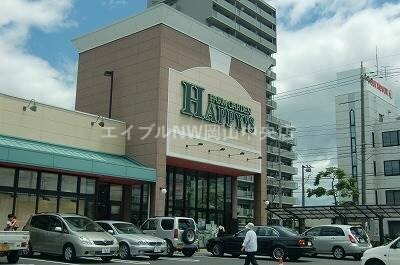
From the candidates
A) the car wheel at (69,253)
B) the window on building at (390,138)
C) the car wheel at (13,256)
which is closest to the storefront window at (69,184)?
the car wheel at (69,253)

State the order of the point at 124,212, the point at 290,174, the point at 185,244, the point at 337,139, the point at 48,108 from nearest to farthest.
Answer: the point at 185,244
the point at 48,108
the point at 124,212
the point at 337,139
the point at 290,174

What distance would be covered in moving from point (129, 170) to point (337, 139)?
161 ft

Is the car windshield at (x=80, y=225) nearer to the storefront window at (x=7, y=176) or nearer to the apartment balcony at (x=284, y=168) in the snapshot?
the storefront window at (x=7, y=176)


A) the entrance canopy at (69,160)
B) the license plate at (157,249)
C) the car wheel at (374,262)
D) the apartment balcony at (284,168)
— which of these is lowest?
the license plate at (157,249)

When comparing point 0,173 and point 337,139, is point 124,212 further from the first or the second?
point 337,139

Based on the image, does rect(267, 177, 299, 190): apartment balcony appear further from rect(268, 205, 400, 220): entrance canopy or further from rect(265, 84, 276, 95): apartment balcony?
rect(268, 205, 400, 220): entrance canopy

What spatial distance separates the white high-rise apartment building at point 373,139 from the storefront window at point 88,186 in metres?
40.2

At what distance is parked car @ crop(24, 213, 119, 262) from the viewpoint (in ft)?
57.8

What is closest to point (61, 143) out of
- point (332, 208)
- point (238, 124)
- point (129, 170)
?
point (129, 170)

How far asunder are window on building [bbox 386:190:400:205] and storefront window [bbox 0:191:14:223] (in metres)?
49.3

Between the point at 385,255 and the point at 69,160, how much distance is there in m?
16.1

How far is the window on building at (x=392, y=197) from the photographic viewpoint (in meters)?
61.4

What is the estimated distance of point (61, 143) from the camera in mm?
27484

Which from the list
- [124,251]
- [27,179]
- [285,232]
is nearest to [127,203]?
[27,179]
